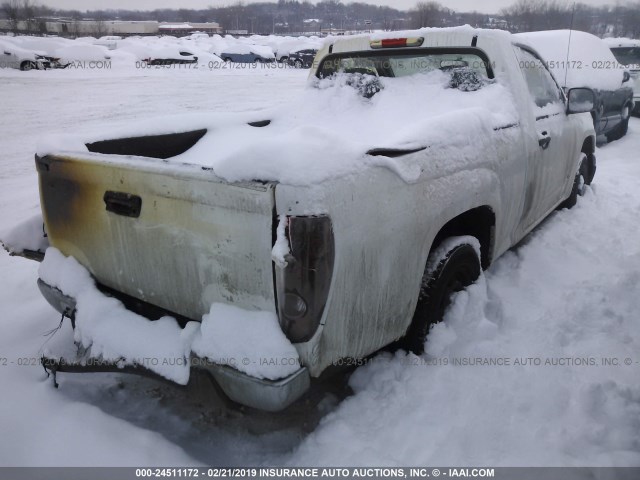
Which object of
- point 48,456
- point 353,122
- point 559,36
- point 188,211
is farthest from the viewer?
point 559,36

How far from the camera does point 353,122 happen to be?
12.4 feet

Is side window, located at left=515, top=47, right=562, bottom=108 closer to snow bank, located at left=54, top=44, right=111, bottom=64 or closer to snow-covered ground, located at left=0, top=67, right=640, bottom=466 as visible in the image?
snow-covered ground, located at left=0, top=67, right=640, bottom=466

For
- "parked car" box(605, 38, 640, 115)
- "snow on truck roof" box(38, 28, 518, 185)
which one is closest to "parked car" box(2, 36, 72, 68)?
"parked car" box(605, 38, 640, 115)

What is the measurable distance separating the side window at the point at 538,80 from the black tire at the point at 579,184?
4.15ft

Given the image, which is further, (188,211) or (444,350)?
(444,350)

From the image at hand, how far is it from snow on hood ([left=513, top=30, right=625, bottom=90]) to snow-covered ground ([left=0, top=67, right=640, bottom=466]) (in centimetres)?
652

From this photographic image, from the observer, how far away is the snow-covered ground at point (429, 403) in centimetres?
222

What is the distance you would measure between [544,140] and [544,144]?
4 centimetres

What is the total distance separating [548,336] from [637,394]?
582mm

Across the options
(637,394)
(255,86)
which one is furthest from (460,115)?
(255,86)

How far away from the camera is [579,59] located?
955 cm

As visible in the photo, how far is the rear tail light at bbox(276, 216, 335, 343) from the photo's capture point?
1.81 m

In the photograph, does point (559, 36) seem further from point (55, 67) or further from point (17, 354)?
point (55, 67)

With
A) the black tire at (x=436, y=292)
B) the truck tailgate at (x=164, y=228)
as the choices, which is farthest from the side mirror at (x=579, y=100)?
the truck tailgate at (x=164, y=228)
